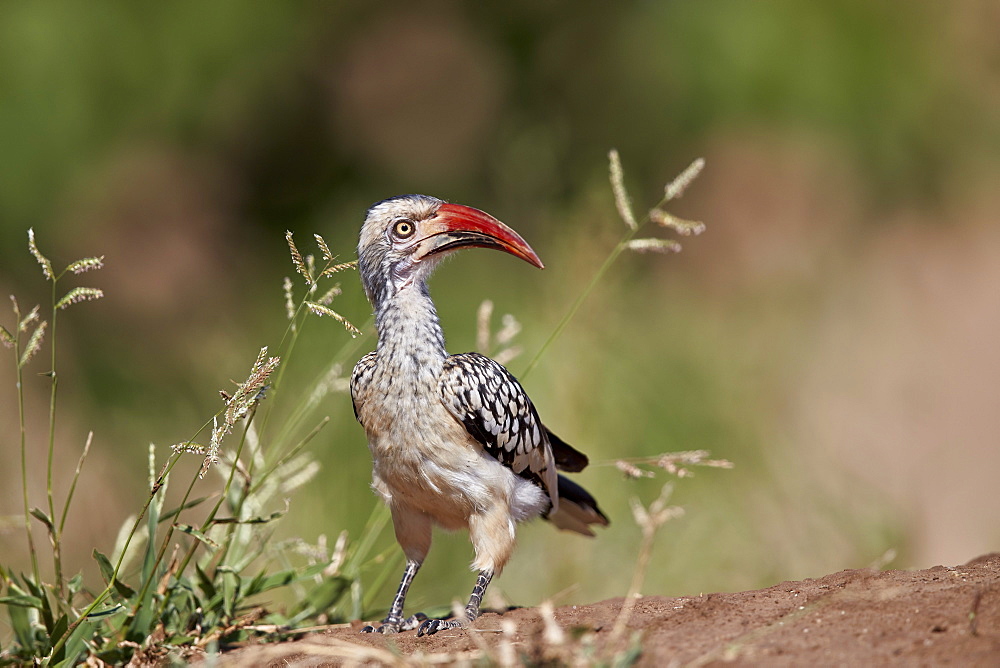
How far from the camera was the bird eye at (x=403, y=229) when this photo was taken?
3.93 meters

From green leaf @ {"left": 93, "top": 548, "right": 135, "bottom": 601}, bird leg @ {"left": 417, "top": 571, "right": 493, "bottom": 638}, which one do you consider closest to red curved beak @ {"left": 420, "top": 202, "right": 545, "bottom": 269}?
bird leg @ {"left": 417, "top": 571, "right": 493, "bottom": 638}

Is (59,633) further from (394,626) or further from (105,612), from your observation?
(394,626)

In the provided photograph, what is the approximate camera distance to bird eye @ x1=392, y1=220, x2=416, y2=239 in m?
3.93

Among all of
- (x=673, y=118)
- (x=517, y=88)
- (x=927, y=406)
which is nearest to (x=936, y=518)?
(x=927, y=406)

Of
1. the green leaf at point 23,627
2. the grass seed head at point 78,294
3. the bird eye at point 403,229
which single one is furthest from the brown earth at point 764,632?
the bird eye at point 403,229

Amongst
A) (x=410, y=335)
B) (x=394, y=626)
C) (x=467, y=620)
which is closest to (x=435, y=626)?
(x=467, y=620)

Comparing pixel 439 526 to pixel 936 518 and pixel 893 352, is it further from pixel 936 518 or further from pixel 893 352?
pixel 893 352

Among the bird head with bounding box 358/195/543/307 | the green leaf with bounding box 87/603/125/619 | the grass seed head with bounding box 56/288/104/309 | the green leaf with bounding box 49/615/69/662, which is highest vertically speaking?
the bird head with bounding box 358/195/543/307

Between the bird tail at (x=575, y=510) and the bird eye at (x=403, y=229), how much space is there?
1.23m

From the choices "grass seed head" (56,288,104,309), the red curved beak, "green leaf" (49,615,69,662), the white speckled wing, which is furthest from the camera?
the red curved beak

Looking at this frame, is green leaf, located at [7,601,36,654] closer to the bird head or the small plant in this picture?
the small plant

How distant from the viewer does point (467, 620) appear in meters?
3.54

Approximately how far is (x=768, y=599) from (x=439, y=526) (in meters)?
1.35

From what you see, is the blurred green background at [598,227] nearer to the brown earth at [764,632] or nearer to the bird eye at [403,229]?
the bird eye at [403,229]
